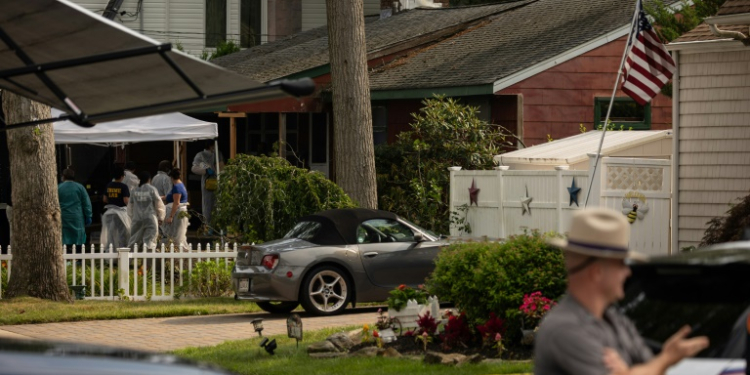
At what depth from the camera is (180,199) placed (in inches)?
878

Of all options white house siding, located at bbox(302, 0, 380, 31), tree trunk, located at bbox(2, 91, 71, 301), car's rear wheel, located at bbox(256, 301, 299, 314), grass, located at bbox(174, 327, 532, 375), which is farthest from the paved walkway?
white house siding, located at bbox(302, 0, 380, 31)

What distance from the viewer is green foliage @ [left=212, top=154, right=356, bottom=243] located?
19.0 meters

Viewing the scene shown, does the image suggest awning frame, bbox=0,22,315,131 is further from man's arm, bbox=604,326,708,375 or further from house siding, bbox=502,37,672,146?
house siding, bbox=502,37,672,146

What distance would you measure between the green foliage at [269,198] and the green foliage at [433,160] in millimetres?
2941

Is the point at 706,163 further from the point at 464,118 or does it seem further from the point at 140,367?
the point at 140,367

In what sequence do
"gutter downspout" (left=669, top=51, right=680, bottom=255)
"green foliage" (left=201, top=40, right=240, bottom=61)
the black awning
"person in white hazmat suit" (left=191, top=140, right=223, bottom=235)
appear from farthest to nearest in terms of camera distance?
1. "green foliage" (left=201, top=40, right=240, bottom=61)
2. "person in white hazmat suit" (left=191, top=140, right=223, bottom=235)
3. "gutter downspout" (left=669, top=51, right=680, bottom=255)
4. the black awning

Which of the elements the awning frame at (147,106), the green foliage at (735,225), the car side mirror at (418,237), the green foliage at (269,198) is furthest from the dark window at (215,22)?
the awning frame at (147,106)

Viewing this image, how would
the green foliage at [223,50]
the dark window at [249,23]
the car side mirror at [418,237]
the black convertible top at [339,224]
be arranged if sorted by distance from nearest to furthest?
the black convertible top at [339,224] → the car side mirror at [418,237] → the green foliage at [223,50] → the dark window at [249,23]

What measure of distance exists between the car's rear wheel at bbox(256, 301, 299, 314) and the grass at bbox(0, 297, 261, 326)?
224 mm

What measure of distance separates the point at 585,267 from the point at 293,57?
26.3 meters

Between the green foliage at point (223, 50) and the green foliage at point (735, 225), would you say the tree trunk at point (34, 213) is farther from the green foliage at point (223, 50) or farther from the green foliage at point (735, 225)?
the green foliage at point (223, 50)

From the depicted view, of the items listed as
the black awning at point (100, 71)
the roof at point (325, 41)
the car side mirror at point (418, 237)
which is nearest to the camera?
the black awning at point (100, 71)

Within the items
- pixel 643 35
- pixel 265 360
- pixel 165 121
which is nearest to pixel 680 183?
pixel 643 35

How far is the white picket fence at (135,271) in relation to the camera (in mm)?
18172
